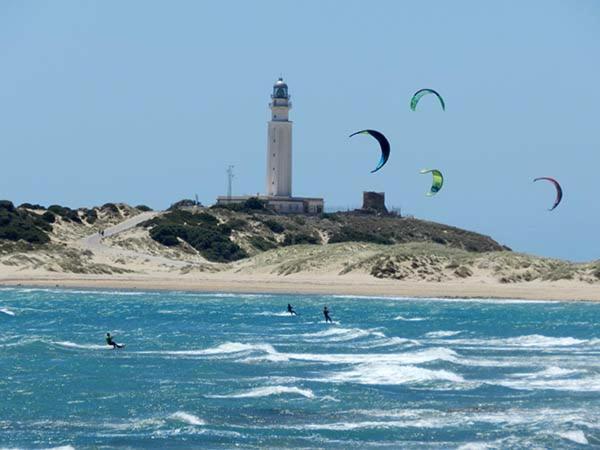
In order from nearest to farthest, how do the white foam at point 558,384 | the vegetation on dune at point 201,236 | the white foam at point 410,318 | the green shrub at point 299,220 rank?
the white foam at point 558,384
the white foam at point 410,318
the vegetation on dune at point 201,236
the green shrub at point 299,220

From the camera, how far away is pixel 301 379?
27.5 m

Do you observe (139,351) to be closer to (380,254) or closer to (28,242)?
(380,254)

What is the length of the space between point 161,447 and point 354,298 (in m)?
34.4

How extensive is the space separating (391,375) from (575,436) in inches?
296

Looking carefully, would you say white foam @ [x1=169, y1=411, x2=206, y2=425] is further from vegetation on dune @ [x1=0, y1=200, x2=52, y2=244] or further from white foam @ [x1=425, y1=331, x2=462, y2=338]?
vegetation on dune @ [x1=0, y1=200, x2=52, y2=244]

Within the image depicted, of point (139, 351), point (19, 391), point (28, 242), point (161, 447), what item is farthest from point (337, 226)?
point (161, 447)

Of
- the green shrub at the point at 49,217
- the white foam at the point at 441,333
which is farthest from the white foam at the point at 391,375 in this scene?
the green shrub at the point at 49,217

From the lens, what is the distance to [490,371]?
2917 centimetres

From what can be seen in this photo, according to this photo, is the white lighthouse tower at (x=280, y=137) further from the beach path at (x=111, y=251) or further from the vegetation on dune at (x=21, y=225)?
the vegetation on dune at (x=21, y=225)

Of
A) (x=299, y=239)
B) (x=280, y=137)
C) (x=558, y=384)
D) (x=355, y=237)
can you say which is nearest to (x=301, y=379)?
(x=558, y=384)

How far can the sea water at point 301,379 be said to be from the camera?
70.0 ft

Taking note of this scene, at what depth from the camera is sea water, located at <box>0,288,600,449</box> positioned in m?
21.3

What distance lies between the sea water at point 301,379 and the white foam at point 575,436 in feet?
0.16

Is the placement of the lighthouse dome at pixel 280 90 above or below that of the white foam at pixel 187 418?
above
